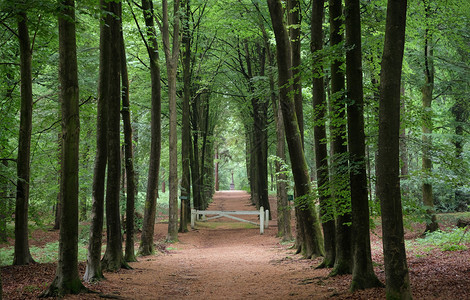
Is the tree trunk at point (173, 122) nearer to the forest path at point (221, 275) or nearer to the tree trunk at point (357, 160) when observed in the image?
the forest path at point (221, 275)

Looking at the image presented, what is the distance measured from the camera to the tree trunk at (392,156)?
5.46 metres

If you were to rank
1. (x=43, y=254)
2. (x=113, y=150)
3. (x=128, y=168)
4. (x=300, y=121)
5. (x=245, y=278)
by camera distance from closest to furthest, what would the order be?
(x=245, y=278) → (x=113, y=150) → (x=128, y=168) → (x=300, y=121) → (x=43, y=254)

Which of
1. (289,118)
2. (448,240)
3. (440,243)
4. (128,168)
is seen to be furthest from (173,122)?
(448,240)

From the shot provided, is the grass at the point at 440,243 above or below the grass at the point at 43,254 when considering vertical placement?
above

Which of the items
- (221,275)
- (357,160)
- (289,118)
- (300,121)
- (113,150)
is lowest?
(221,275)

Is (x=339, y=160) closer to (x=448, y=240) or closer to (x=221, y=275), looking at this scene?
(x=221, y=275)

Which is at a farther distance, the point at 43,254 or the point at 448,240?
the point at 43,254

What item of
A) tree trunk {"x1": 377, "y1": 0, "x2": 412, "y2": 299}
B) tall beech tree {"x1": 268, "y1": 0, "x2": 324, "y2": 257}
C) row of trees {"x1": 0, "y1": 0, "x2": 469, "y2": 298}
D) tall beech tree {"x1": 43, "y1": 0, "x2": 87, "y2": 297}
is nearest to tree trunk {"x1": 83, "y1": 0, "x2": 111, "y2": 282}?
row of trees {"x1": 0, "y1": 0, "x2": 469, "y2": 298}

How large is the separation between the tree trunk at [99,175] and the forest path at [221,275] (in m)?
0.51

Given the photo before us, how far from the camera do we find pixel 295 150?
416 inches

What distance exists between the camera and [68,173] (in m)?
7.23

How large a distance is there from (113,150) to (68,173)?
3373mm

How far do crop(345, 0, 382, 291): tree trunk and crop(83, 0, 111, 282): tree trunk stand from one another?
5151 millimetres

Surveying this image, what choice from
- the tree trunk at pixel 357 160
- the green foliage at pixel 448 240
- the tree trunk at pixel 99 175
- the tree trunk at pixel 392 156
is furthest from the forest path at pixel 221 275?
the green foliage at pixel 448 240
